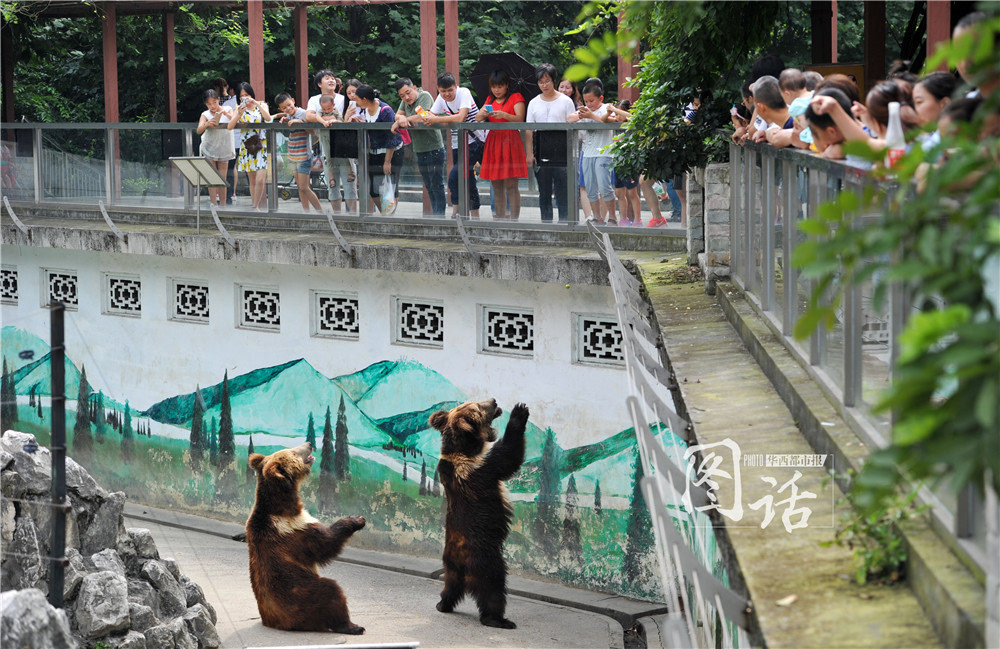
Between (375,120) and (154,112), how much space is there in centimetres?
1394

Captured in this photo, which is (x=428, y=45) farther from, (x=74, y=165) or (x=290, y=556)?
(x=290, y=556)

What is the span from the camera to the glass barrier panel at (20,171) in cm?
1591

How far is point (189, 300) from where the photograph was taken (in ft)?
46.8

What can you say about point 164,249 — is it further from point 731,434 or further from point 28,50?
point 731,434

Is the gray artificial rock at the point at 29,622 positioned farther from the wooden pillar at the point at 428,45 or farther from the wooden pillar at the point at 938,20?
the wooden pillar at the point at 428,45

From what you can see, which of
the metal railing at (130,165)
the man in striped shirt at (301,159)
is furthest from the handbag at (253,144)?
the man in striped shirt at (301,159)

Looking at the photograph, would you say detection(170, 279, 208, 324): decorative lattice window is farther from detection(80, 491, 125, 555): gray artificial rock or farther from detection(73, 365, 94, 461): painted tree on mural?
detection(80, 491, 125, 555): gray artificial rock

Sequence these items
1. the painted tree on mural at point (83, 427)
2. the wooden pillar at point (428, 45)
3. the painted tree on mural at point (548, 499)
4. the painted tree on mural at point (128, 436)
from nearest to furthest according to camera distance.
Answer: the painted tree on mural at point (548, 499), the wooden pillar at point (428, 45), the painted tree on mural at point (128, 436), the painted tree on mural at point (83, 427)

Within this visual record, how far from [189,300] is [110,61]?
5.50 meters

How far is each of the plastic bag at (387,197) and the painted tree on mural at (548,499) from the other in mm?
2941

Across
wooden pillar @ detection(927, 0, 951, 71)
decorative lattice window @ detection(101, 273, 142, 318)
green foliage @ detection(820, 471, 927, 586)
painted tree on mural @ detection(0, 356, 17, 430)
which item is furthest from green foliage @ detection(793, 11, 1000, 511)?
decorative lattice window @ detection(101, 273, 142, 318)

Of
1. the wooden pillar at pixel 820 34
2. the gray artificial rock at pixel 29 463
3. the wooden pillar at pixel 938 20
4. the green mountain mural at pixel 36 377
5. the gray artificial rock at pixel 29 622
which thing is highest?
the wooden pillar at pixel 820 34

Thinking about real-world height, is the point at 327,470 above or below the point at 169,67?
below

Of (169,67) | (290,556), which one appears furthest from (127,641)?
(169,67)
